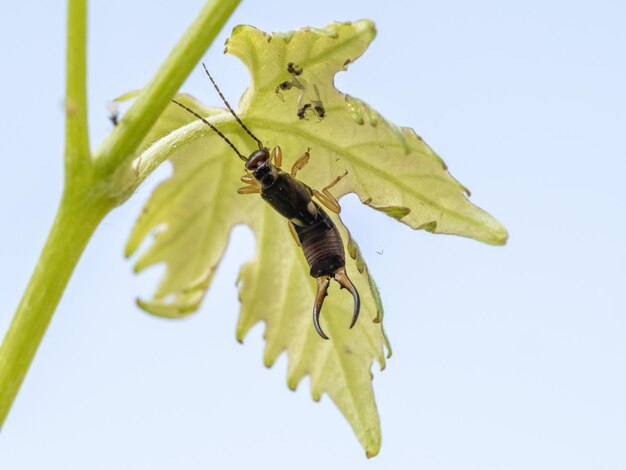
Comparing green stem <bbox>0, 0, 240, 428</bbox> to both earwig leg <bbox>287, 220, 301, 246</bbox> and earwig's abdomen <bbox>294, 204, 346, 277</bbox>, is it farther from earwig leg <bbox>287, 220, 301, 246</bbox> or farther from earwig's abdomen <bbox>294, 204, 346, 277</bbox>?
earwig leg <bbox>287, 220, 301, 246</bbox>

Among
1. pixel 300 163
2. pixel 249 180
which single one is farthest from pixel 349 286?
pixel 249 180

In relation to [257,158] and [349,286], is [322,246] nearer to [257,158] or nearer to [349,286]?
[349,286]

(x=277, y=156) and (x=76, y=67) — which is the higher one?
(x=277, y=156)

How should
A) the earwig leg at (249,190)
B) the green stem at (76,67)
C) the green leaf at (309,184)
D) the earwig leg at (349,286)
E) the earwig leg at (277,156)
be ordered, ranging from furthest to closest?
the earwig leg at (249,190) < the earwig leg at (277,156) < the earwig leg at (349,286) < the green leaf at (309,184) < the green stem at (76,67)

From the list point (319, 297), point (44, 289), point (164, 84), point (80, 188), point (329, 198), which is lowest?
point (44, 289)

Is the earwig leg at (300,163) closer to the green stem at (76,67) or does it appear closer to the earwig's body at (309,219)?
the earwig's body at (309,219)

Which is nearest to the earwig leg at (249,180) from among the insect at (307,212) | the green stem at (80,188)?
the insect at (307,212)

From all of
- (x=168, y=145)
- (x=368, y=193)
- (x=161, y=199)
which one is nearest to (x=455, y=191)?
(x=368, y=193)
